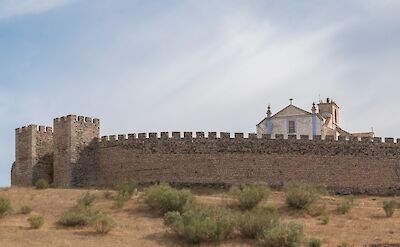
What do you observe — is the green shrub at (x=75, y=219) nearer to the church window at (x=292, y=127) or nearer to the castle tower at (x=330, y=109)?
the church window at (x=292, y=127)

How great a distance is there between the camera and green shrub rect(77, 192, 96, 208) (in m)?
29.0

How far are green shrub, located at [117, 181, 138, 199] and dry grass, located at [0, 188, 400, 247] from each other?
36cm

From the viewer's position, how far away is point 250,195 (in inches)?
1169

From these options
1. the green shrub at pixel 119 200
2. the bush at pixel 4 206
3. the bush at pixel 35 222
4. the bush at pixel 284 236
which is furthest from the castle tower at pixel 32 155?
the bush at pixel 284 236

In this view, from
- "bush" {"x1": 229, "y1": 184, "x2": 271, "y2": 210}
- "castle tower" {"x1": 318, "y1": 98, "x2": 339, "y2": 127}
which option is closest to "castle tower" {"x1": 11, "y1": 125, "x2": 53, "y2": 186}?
"bush" {"x1": 229, "y1": 184, "x2": 271, "y2": 210}

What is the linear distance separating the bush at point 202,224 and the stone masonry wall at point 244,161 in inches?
273

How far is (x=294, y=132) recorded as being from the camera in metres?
42.6

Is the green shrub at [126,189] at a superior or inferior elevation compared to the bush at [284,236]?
superior

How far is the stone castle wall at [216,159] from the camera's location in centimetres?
3381

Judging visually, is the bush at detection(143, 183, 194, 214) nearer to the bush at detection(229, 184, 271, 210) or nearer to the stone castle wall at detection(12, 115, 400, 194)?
the bush at detection(229, 184, 271, 210)

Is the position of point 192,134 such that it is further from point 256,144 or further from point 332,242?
point 332,242

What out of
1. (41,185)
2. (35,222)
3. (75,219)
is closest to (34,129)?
(41,185)

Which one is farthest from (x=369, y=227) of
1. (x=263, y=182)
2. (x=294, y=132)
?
(x=294, y=132)

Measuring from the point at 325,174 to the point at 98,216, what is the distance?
1192cm
